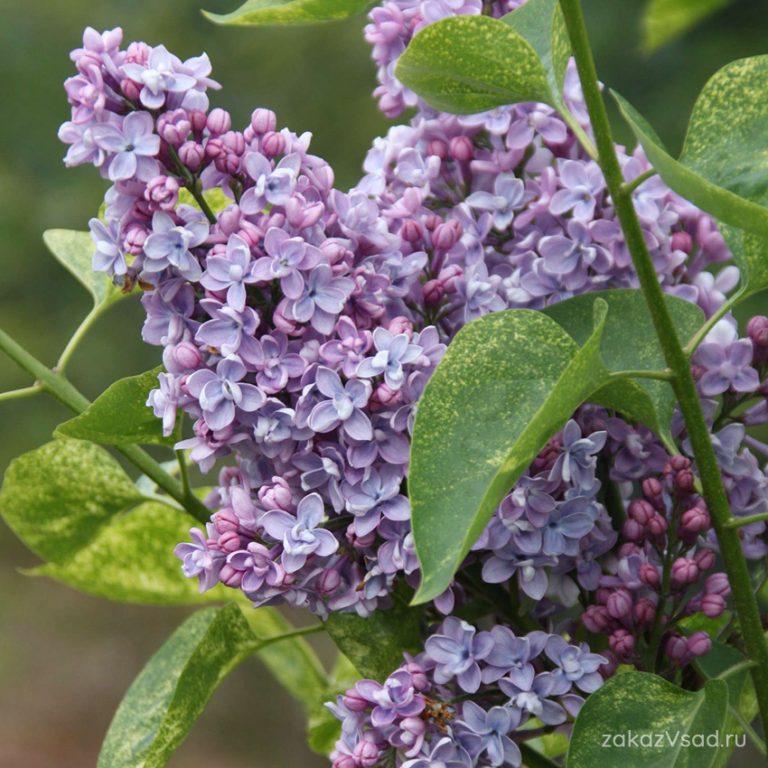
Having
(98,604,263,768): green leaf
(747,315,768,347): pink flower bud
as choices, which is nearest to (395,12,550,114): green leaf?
(747,315,768,347): pink flower bud

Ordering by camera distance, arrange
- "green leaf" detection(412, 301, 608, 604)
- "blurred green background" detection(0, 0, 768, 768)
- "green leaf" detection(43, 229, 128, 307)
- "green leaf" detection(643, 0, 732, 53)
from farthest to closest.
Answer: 1. "blurred green background" detection(0, 0, 768, 768)
2. "green leaf" detection(643, 0, 732, 53)
3. "green leaf" detection(43, 229, 128, 307)
4. "green leaf" detection(412, 301, 608, 604)

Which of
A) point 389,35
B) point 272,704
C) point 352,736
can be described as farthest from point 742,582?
point 272,704

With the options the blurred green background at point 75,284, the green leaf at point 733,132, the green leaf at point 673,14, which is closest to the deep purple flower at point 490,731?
the green leaf at point 733,132

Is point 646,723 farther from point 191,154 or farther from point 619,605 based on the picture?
point 191,154

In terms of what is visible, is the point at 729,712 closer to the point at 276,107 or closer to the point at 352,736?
the point at 352,736

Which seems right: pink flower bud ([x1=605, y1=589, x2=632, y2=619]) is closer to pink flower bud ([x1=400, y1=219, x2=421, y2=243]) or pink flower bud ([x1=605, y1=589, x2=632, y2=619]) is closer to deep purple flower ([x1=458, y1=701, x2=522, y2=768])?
deep purple flower ([x1=458, y1=701, x2=522, y2=768])

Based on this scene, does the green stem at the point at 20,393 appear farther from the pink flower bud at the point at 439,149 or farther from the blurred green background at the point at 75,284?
the blurred green background at the point at 75,284
